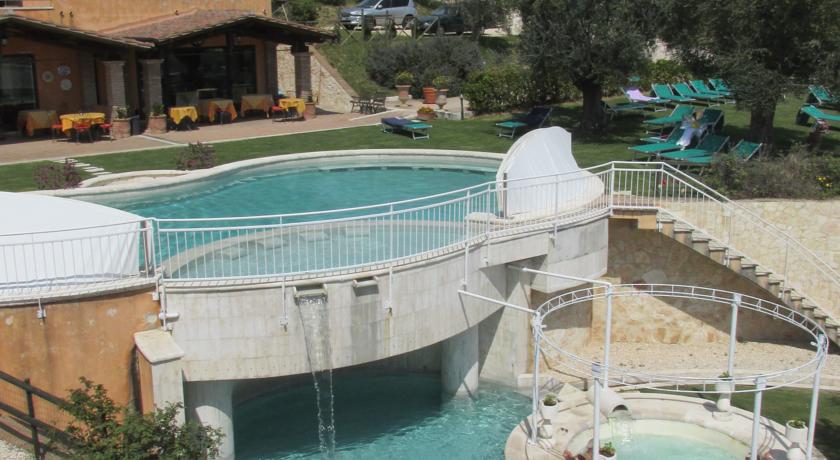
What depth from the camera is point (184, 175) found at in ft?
69.4

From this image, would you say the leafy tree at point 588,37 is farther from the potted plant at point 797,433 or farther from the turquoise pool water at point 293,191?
the potted plant at point 797,433

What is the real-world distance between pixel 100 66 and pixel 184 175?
35.6ft

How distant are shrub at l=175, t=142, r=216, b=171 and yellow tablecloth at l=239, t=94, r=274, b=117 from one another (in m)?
9.46

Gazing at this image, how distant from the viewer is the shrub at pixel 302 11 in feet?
143

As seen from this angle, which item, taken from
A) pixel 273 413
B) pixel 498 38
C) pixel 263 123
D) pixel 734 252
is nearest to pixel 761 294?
pixel 734 252

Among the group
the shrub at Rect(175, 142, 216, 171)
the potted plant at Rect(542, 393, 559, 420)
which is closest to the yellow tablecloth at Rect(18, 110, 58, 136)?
the shrub at Rect(175, 142, 216, 171)

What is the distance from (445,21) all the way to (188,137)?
66.0ft

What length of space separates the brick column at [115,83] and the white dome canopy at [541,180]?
634 inches

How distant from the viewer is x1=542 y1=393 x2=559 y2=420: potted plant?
13086 millimetres

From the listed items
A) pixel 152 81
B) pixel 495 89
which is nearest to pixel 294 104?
pixel 152 81

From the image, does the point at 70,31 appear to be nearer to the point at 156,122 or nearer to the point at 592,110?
the point at 156,122

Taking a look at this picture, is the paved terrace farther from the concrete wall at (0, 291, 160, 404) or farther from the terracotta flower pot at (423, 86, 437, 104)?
the concrete wall at (0, 291, 160, 404)

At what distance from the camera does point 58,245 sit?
12117mm

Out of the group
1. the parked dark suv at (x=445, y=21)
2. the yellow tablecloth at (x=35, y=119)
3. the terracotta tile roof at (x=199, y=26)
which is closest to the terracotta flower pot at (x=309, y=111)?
the terracotta tile roof at (x=199, y=26)
